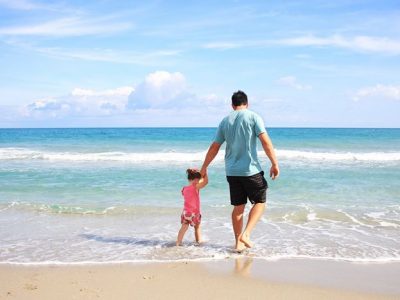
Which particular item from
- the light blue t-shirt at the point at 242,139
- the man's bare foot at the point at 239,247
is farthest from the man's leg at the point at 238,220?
the light blue t-shirt at the point at 242,139

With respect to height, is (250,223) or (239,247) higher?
(250,223)

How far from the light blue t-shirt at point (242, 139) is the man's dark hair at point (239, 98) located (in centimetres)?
10

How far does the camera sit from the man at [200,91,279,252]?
5.23 m

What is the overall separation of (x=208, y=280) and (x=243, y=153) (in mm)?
1588

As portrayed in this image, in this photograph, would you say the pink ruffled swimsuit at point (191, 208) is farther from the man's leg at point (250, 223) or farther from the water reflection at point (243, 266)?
the water reflection at point (243, 266)

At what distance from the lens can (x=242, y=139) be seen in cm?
526

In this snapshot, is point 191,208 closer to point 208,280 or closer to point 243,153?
point 243,153

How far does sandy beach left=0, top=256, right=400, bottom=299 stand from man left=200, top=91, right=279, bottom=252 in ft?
2.33

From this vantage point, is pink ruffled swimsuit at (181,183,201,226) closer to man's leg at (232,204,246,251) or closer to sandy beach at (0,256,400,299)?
man's leg at (232,204,246,251)

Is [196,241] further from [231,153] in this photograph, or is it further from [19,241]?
[19,241]

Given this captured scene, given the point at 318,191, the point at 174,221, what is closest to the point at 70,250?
the point at 174,221

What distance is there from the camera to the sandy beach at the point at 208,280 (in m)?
4.04

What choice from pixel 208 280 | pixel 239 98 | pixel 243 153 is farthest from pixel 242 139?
pixel 208 280

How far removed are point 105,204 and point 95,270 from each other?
4.17 meters
